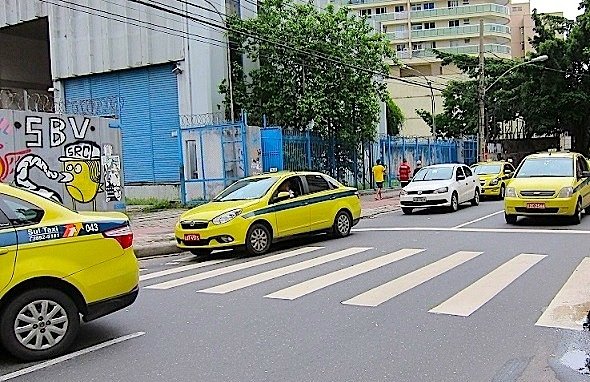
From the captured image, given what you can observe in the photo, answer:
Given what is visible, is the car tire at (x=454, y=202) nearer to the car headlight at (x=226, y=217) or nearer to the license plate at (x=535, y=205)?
the license plate at (x=535, y=205)

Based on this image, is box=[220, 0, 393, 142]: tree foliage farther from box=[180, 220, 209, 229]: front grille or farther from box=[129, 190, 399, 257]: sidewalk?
box=[180, 220, 209, 229]: front grille

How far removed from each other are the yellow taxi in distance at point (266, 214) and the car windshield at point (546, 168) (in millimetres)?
4564

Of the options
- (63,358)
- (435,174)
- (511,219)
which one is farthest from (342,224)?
(63,358)

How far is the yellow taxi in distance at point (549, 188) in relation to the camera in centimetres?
1498

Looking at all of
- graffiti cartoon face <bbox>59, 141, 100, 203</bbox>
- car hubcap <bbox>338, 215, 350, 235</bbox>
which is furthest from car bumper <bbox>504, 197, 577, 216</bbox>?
graffiti cartoon face <bbox>59, 141, 100, 203</bbox>

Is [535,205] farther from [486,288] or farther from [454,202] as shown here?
[486,288]

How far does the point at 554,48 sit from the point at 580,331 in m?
38.4

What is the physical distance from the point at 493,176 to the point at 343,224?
11.9 metres

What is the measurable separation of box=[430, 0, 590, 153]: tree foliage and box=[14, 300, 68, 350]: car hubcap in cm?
3992

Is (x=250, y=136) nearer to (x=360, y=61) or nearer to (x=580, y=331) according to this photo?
(x=360, y=61)

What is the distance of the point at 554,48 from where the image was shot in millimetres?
41062

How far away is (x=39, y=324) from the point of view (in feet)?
19.7

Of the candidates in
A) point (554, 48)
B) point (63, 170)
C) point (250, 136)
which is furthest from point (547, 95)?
point (63, 170)

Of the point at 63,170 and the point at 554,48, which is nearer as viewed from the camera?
the point at 63,170
